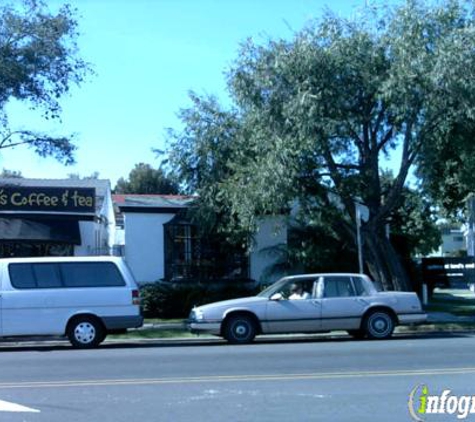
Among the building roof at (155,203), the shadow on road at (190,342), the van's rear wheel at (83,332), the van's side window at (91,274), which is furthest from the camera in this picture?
the building roof at (155,203)

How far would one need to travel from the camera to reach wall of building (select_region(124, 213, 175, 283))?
77.1 ft

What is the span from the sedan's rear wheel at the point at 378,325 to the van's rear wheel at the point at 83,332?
5.79 metres

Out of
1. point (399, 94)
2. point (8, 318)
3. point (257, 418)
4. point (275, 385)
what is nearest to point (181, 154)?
point (399, 94)

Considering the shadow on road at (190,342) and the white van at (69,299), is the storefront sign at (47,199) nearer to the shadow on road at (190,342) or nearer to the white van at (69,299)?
the shadow on road at (190,342)

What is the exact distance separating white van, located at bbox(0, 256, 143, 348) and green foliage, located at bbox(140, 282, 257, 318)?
594 cm

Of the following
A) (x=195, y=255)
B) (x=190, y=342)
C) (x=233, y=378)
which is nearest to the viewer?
(x=233, y=378)

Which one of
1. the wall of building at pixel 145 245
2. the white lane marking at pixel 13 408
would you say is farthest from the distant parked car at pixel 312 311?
the wall of building at pixel 145 245

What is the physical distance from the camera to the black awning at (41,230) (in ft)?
72.8

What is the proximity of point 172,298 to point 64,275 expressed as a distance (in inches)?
263

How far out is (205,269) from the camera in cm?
2414

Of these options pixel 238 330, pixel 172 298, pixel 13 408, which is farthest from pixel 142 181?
pixel 13 408

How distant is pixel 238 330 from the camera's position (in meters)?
16.0

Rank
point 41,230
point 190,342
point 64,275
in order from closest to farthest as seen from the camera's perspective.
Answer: point 64,275 < point 190,342 < point 41,230

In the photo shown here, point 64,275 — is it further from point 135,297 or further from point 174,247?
point 174,247
